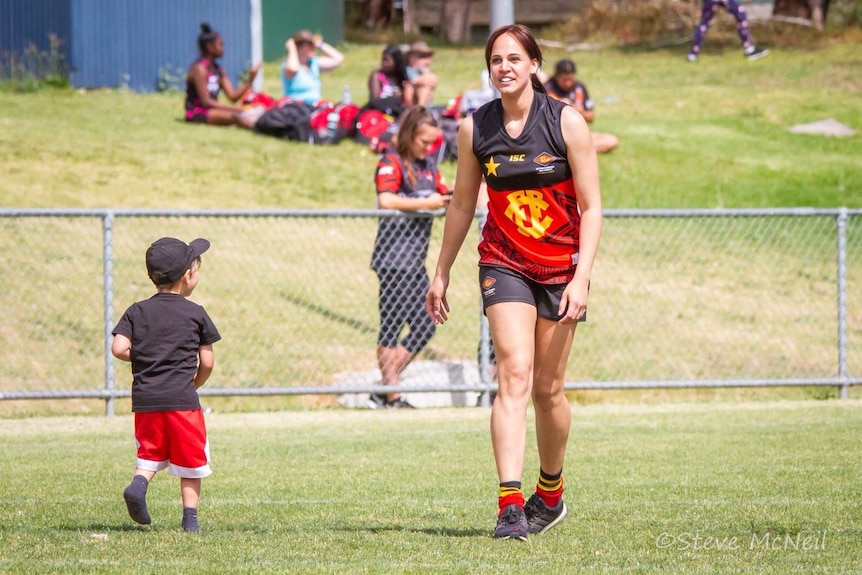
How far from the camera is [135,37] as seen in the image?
20.6 meters

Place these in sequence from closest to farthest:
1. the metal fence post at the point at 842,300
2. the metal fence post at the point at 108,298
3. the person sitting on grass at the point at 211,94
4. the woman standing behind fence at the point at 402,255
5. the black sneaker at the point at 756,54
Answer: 1. the metal fence post at the point at 108,298
2. the woman standing behind fence at the point at 402,255
3. the metal fence post at the point at 842,300
4. the person sitting on grass at the point at 211,94
5. the black sneaker at the point at 756,54

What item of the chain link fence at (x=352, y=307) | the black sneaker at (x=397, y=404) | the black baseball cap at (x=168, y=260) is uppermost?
the black baseball cap at (x=168, y=260)

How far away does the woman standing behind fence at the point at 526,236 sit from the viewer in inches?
192

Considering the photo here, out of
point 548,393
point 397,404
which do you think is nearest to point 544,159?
point 548,393

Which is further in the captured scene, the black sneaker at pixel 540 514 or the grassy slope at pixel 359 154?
the grassy slope at pixel 359 154

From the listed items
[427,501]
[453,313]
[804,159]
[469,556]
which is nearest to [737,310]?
[453,313]

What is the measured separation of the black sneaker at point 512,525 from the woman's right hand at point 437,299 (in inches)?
33.3

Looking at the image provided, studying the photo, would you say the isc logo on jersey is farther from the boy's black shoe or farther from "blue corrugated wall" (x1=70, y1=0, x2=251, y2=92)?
"blue corrugated wall" (x1=70, y1=0, x2=251, y2=92)

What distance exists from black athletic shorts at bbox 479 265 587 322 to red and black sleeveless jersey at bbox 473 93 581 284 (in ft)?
0.09

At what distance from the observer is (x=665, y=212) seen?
9938 mm

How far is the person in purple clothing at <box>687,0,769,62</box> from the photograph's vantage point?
80.9ft

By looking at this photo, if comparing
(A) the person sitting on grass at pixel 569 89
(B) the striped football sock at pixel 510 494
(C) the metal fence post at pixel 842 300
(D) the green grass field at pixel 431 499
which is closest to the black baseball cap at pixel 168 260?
(D) the green grass field at pixel 431 499

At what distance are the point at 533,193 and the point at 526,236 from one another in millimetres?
173

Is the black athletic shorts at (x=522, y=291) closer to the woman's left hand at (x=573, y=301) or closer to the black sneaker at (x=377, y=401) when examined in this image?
the woman's left hand at (x=573, y=301)
